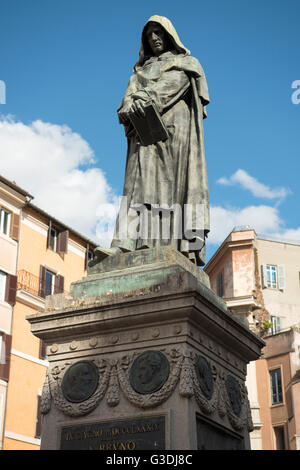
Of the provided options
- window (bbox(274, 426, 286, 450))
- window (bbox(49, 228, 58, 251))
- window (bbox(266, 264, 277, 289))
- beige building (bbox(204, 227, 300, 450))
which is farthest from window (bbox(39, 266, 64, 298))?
window (bbox(266, 264, 277, 289))

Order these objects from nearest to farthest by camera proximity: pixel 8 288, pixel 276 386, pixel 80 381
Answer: pixel 80 381
pixel 8 288
pixel 276 386

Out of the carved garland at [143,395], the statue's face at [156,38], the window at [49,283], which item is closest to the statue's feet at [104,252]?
the carved garland at [143,395]

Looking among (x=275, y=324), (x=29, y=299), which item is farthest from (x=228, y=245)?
(x=29, y=299)

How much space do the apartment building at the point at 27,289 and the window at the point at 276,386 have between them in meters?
13.8

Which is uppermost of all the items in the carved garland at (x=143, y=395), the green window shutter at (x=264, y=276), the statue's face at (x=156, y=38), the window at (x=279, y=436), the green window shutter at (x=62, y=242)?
the green window shutter at (x=264, y=276)

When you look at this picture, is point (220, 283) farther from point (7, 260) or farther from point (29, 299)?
point (7, 260)

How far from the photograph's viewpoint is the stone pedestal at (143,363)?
717 cm

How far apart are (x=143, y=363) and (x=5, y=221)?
99.4ft

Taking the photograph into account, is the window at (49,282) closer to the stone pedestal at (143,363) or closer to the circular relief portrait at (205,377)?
the stone pedestal at (143,363)

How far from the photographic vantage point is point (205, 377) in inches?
296

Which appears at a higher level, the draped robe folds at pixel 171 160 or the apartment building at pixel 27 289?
the apartment building at pixel 27 289

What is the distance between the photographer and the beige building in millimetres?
43125

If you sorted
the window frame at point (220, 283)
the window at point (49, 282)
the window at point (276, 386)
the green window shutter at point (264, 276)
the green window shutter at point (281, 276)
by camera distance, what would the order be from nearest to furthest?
the window at point (49, 282)
the window at point (276, 386)
the window frame at point (220, 283)
the green window shutter at point (264, 276)
the green window shutter at point (281, 276)

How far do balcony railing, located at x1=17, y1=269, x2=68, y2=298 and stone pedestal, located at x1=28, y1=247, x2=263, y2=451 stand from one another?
28.5 meters
